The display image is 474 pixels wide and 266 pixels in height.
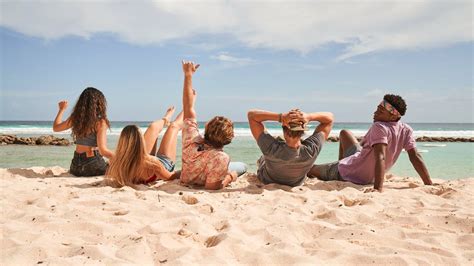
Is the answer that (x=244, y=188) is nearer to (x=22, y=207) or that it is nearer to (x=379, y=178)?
(x=379, y=178)

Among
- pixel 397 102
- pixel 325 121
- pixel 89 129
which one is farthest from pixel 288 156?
pixel 89 129

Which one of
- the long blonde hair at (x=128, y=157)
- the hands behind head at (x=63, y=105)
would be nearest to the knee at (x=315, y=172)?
the long blonde hair at (x=128, y=157)

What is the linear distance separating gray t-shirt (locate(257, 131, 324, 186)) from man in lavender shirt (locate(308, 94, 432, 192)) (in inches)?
30.3

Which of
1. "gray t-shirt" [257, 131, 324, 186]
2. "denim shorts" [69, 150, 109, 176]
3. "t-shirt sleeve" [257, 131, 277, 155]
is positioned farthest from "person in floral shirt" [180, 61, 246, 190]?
"denim shorts" [69, 150, 109, 176]

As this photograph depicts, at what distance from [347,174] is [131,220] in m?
3.57

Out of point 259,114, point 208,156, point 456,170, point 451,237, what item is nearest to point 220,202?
point 208,156

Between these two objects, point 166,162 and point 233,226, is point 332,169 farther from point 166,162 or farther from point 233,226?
point 233,226

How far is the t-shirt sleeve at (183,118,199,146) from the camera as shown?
17.3 ft

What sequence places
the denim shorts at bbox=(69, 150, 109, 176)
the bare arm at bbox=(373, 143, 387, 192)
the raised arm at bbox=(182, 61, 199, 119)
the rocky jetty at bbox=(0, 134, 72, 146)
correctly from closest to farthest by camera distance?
the bare arm at bbox=(373, 143, 387, 192) → the raised arm at bbox=(182, 61, 199, 119) → the denim shorts at bbox=(69, 150, 109, 176) → the rocky jetty at bbox=(0, 134, 72, 146)

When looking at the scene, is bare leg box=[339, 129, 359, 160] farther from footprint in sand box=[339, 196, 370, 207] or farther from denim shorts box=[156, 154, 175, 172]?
denim shorts box=[156, 154, 175, 172]

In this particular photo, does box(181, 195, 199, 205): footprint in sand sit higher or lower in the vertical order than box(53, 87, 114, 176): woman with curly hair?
lower

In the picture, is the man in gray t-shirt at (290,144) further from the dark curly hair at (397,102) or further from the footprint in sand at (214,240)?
the footprint in sand at (214,240)

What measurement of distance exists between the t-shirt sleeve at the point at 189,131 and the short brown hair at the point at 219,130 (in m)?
0.21

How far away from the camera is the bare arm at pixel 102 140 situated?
5.93 metres
